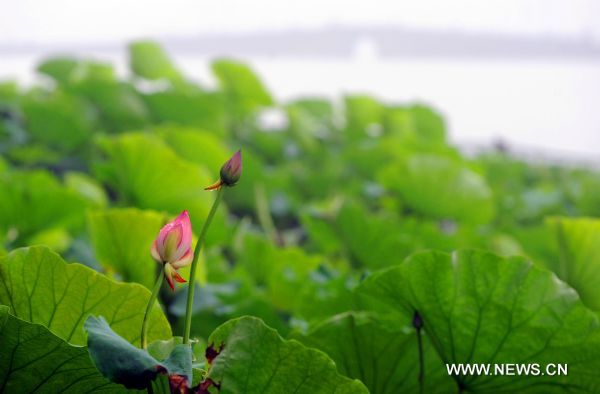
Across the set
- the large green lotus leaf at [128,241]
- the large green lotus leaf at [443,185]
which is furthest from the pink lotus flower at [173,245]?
the large green lotus leaf at [443,185]

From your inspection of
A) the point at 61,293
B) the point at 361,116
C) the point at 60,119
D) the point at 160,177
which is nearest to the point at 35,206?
the point at 160,177

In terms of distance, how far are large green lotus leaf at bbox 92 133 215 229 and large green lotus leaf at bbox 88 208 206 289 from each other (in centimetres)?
15

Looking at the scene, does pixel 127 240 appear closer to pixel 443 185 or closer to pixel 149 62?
pixel 443 185

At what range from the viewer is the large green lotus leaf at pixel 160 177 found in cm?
67

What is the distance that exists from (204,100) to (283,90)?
318cm

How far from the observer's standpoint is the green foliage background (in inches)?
13.4

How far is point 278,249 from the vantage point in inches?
29.1

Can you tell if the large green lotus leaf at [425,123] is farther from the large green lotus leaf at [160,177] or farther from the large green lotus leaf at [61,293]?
the large green lotus leaf at [61,293]

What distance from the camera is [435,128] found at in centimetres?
151

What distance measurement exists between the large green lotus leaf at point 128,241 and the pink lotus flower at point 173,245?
0.18 metres

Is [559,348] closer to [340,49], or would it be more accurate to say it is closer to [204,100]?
[204,100]

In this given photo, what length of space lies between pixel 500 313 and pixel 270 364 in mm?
128

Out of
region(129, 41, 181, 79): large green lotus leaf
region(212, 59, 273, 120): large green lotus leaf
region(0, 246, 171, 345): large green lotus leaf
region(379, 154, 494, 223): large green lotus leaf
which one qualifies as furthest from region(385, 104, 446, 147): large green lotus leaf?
region(0, 246, 171, 345): large green lotus leaf

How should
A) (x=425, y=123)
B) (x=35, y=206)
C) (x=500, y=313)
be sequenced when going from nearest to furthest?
(x=500, y=313), (x=35, y=206), (x=425, y=123)
